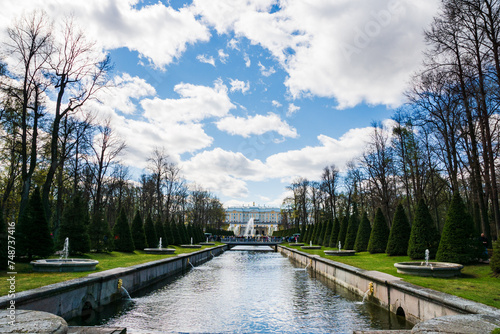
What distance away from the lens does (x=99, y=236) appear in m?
21.2

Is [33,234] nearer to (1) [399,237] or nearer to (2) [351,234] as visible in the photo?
(1) [399,237]

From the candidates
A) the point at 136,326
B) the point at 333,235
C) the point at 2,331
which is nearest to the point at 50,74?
the point at 136,326

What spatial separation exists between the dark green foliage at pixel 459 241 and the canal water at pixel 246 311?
14.6 ft

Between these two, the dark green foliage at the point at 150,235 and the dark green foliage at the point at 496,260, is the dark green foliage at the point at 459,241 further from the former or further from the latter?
the dark green foliage at the point at 150,235

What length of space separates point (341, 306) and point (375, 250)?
1308cm

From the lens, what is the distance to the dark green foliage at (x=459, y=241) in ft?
42.7

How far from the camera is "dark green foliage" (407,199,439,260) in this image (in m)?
16.3

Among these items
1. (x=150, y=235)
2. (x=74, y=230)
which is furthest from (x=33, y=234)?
(x=150, y=235)

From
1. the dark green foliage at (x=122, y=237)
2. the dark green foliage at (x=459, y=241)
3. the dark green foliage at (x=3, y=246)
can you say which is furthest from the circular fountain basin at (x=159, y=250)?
the dark green foliage at (x=459, y=241)

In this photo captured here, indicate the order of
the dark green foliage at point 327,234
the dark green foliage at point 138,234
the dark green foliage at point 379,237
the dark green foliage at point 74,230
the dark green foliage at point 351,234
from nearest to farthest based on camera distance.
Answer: the dark green foliage at point 74,230
the dark green foliage at point 379,237
the dark green foliage at point 138,234
the dark green foliage at point 351,234
the dark green foliage at point 327,234

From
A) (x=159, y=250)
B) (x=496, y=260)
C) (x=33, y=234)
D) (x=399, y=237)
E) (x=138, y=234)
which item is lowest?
(x=159, y=250)

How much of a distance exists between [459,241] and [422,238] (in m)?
3.33

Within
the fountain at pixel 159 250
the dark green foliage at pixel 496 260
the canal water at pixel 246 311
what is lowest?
the canal water at pixel 246 311

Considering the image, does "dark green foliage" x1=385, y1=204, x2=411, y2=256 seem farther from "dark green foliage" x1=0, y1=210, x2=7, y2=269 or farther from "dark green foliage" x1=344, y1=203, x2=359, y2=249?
"dark green foliage" x1=0, y1=210, x2=7, y2=269
